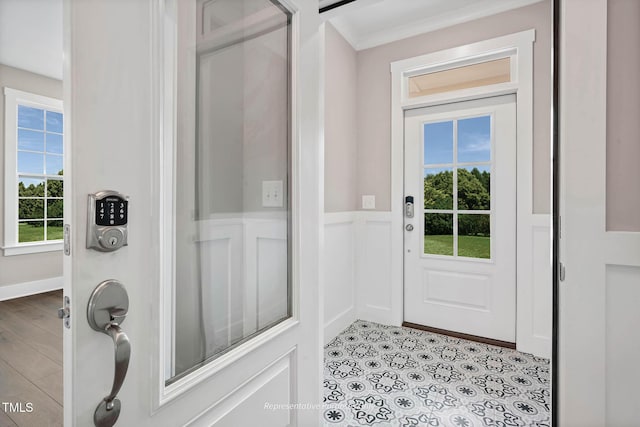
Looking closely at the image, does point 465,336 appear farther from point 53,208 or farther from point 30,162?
point 30,162

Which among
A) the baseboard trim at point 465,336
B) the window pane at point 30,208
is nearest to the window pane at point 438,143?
the baseboard trim at point 465,336

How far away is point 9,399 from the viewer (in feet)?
5.60

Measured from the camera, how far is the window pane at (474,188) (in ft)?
8.29

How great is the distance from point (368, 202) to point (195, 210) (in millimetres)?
2301

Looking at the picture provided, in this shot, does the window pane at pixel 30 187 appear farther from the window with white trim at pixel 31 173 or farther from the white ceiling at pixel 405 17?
the white ceiling at pixel 405 17

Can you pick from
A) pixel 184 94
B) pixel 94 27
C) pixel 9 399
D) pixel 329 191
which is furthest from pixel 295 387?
pixel 9 399

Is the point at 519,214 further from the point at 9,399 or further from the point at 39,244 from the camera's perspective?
the point at 39,244

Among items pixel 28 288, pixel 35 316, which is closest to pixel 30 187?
pixel 28 288

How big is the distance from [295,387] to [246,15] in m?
1.11

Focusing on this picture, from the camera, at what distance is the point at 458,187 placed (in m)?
2.63

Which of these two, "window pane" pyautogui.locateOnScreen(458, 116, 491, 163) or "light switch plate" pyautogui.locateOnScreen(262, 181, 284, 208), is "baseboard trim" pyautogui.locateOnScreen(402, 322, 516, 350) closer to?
"window pane" pyautogui.locateOnScreen(458, 116, 491, 163)

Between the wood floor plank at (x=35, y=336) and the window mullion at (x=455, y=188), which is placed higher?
the window mullion at (x=455, y=188)

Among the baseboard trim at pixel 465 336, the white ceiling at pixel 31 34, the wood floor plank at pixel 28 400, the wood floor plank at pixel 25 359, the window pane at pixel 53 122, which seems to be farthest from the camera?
the window pane at pixel 53 122

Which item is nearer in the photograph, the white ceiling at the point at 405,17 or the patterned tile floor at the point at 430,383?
Result: the patterned tile floor at the point at 430,383
